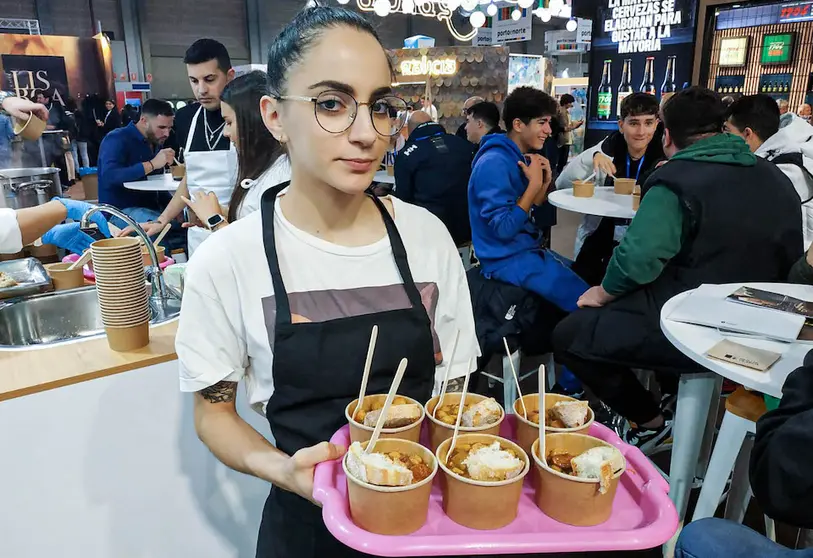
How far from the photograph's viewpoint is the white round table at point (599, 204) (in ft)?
10.8

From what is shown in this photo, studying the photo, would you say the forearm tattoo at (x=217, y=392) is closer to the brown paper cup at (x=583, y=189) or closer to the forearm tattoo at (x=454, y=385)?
the forearm tattoo at (x=454, y=385)

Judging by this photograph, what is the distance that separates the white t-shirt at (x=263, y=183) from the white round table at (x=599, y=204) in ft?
5.66

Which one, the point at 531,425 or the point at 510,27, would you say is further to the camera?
the point at 510,27

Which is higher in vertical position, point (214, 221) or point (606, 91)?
point (606, 91)

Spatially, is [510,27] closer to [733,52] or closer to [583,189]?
[733,52]

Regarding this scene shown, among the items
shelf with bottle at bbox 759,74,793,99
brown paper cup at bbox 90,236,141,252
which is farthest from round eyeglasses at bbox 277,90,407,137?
shelf with bottle at bbox 759,74,793,99

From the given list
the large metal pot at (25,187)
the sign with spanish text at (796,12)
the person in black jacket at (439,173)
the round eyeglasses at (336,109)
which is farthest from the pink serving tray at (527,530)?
the sign with spanish text at (796,12)

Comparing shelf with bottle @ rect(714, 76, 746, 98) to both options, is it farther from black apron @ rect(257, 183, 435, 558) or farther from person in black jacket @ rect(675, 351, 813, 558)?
black apron @ rect(257, 183, 435, 558)

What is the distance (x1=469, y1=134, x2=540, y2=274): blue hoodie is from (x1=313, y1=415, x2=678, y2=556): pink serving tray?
7.35 feet

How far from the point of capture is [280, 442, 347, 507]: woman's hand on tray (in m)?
1.02

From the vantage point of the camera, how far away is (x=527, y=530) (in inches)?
37.1

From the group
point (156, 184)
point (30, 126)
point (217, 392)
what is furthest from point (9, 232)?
point (156, 184)

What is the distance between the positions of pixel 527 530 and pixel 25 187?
4.47 meters

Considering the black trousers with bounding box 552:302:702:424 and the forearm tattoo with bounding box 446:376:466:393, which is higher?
the forearm tattoo with bounding box 446:376:466:393
